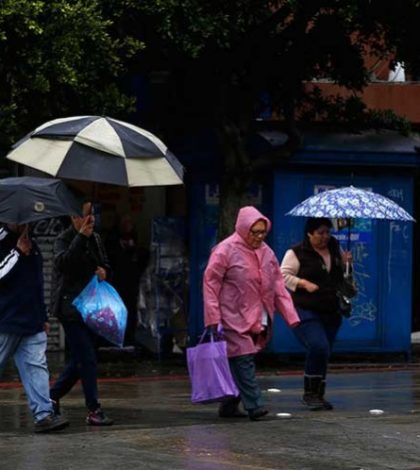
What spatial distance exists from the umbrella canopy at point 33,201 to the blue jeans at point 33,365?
0.89 meters

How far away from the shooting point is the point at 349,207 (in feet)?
37.5

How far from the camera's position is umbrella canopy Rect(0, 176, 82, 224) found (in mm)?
8914

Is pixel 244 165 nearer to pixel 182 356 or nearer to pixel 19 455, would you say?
pixel 182 356

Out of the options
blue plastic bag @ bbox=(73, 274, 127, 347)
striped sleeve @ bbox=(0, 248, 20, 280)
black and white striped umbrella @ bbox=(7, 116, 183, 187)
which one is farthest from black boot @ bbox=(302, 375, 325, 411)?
striped sleeve @ bbox=(0, 248, 20, 280)

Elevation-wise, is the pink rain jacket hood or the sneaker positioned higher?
the pink rain jacket hood

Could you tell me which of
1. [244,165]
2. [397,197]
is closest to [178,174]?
[244,165]

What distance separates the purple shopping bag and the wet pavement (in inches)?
8.7

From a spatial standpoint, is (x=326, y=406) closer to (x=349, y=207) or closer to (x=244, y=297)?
(x=244, y=297)

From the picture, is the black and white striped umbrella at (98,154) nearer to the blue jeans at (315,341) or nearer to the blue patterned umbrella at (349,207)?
the blue jeans at (315,341)

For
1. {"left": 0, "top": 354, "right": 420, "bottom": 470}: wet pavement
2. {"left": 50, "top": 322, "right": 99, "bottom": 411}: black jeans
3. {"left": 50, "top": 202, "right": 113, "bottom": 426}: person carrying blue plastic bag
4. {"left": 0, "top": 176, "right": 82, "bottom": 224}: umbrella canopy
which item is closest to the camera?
{"left": 0, "top": 354, "right": 420, "bottom": 470}: wet pavement

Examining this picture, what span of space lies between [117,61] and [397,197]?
13.1 ft

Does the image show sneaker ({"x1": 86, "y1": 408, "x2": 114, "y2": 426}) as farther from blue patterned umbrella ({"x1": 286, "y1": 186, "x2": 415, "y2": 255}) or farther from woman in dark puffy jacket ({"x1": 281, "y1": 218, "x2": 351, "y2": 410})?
blue patterned umbrella ({"x1": 286, "y1": 186, "x2": 415, "y2": 255})

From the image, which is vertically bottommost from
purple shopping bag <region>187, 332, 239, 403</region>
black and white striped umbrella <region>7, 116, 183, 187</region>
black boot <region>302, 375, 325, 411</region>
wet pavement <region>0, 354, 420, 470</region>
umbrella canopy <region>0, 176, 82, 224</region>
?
wet pavement <region>0, 354, 420, 470</region>

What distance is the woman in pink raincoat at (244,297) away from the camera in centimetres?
1008
